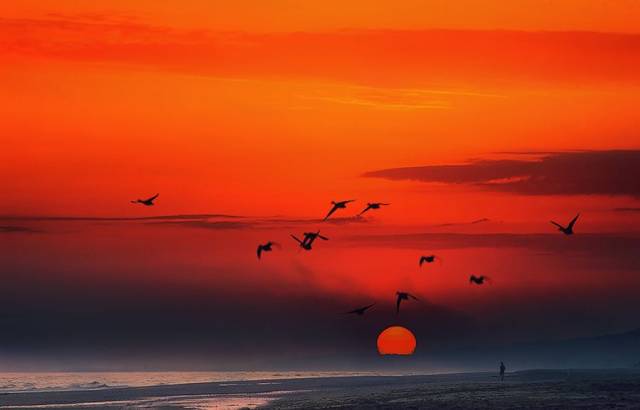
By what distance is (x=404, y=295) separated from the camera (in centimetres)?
8075

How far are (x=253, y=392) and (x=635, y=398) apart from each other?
154 feet

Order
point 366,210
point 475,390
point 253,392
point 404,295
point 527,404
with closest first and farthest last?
point 527,404, point 366,210, point 404,295, point 475,390, point 253,392

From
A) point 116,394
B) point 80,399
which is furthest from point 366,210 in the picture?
point 116,394

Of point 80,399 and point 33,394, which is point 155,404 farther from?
point 33,394

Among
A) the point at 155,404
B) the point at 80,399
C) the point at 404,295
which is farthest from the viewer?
the point at 80,399

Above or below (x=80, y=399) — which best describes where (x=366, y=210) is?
above

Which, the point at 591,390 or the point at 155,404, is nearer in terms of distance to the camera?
the point at 591,390

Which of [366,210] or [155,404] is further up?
[366,210]

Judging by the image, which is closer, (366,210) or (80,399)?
(366,210)

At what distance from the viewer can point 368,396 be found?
291ft

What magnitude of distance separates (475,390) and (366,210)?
61.5ft

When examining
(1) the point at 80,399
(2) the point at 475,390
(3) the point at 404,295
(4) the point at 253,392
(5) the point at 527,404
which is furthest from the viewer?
(4) the point at 253,392

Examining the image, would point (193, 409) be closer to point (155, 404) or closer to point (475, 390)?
point (155, 404)

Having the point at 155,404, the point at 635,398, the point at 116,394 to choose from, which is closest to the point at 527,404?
the point at 635,398
